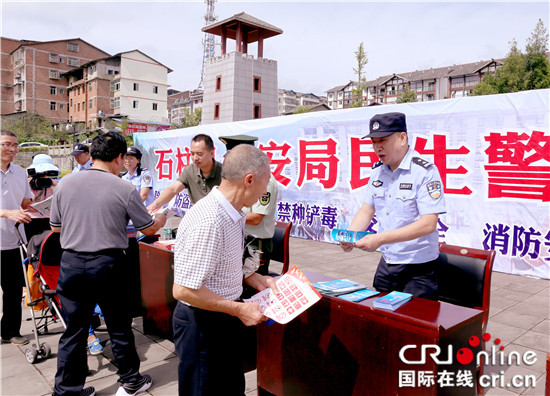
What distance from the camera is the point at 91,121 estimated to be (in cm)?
5453

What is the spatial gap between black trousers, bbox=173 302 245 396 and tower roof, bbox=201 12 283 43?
27.6m

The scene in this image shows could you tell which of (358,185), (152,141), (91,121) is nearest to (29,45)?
(91,121)

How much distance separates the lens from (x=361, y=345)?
2111 mm

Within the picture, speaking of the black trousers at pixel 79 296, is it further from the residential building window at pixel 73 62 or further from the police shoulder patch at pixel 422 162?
the residential building window at pixel 73 62

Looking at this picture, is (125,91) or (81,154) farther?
(125,91)

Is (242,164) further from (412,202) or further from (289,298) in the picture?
(412,202)

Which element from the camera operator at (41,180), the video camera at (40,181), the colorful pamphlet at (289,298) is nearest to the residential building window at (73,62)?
the camera operator at (41,180)

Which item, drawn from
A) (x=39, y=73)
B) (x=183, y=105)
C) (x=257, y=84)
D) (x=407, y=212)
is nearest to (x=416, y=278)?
(x=407, y=212)

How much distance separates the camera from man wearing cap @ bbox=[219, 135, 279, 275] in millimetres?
3432

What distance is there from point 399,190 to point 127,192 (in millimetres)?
1883

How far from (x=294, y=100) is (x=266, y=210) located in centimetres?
11685

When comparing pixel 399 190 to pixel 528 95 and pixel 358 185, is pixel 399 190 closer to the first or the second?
pixel 528 95

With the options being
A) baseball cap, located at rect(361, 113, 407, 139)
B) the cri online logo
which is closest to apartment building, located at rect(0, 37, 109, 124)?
baseball cap, located at rect(361, 113, 407, 139)

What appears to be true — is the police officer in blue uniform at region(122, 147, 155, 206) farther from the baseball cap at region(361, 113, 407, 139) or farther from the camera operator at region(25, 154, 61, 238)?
the baseball cap at region(361, 113, 407, 139)
